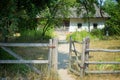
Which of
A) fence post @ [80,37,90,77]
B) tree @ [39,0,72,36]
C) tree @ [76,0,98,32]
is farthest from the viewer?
tree @ [76,0,98,32]

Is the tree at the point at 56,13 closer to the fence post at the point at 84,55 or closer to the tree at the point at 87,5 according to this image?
the tree at the point at 87,5

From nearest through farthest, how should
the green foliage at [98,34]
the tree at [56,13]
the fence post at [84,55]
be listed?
the fence post at [84,55] < the tree at [56,13] < the green foliage at [98,34]

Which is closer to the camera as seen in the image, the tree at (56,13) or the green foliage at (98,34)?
the tree at (56,13)

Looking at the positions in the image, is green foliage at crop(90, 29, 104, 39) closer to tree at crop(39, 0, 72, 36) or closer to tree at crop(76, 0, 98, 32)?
tree at crop(76, 0, 98, 32)

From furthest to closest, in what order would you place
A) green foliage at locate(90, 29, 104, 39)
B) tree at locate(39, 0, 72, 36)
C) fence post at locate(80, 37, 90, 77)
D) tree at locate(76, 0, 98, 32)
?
tree at locate(76, 0, 98, 32)
green foliage at locate(90, 29, 104, 39)
tree at locate(39, 0, 72, 36)
fence post at locate(80, 37, 90, 77)

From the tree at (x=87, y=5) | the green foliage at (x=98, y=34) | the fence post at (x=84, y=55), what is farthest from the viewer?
the tree at (x=87, y=5)

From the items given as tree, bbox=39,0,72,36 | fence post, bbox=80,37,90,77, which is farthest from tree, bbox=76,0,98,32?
fence post, bbox=80,37,90,77

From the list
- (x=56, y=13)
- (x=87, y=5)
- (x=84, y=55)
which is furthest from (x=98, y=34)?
(x=84, y=55)

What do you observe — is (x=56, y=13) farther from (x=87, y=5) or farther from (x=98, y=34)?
(x=87, y=5)

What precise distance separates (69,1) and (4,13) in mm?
20924

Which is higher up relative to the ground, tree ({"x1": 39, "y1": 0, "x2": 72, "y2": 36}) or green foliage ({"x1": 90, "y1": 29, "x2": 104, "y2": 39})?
tree ({"x1": 39, "y1": 0, "x2": 72, "y2": 36})

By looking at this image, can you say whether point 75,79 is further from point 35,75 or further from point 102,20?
point 102,20

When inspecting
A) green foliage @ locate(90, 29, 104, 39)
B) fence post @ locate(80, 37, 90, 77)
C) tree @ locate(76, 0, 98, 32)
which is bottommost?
green foliage @ locate(90, 29, 104, 39)

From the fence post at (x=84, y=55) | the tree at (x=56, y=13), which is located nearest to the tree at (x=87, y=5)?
the tree at (x=56, y=13)
